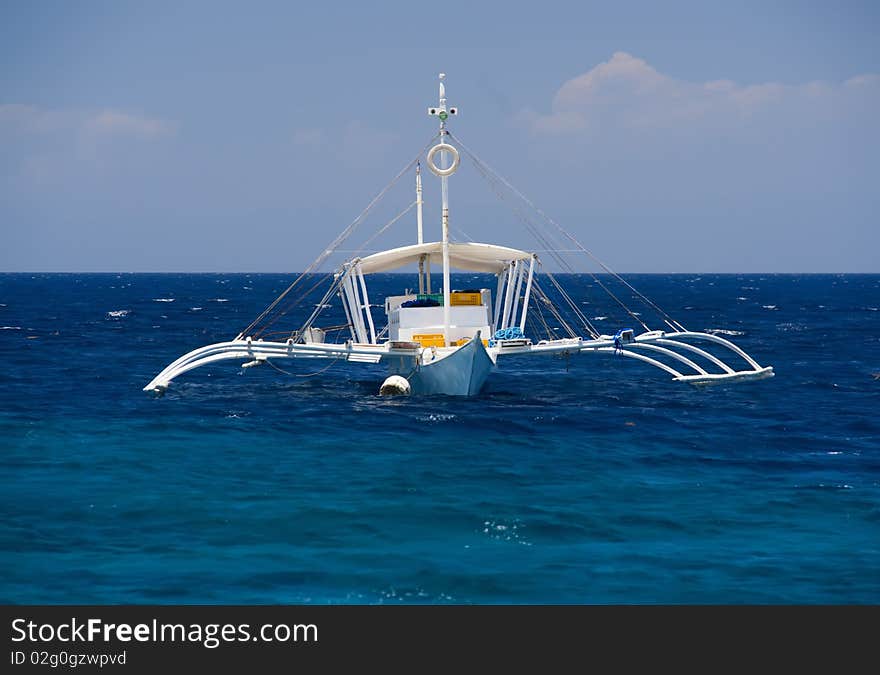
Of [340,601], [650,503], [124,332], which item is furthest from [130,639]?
[124,332]

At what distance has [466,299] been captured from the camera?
38906 millimetres

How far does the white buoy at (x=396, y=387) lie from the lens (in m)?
35.5

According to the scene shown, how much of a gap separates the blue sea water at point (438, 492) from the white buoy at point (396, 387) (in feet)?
1.83

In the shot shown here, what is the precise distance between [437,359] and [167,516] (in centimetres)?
1556

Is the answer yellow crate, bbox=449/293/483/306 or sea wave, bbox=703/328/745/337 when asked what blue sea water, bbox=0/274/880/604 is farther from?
sea wave, bbox=703/328/745/337

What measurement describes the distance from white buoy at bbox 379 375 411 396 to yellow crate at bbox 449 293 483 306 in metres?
4.61

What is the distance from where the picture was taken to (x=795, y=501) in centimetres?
2048
